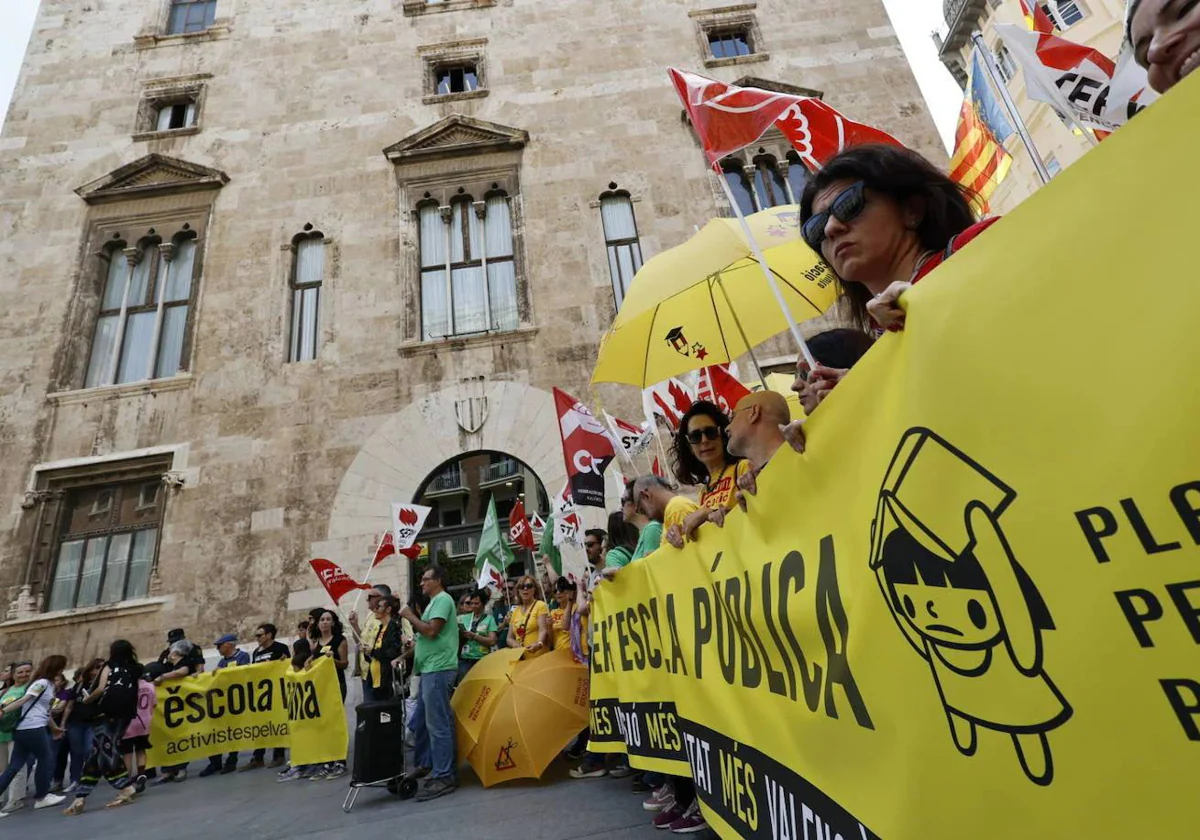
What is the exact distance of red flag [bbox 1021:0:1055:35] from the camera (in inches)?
232

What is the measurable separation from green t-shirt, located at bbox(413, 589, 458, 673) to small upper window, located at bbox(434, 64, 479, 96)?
40.6 feet

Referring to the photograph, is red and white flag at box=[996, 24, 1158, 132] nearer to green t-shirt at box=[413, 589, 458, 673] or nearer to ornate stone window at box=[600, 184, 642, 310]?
green t-shirt at box=[413, 589, 458, 673]

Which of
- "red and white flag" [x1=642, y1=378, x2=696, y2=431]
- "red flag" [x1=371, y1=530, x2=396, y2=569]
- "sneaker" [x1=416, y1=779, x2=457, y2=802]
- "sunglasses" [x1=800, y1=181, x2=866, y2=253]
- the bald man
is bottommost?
"sneaker" [x1=416, y1=779, x2=457, y2=802]

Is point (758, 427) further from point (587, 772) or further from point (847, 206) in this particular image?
point (587, 772)

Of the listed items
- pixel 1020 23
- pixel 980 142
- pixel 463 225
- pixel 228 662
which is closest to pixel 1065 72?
pixel 980 142

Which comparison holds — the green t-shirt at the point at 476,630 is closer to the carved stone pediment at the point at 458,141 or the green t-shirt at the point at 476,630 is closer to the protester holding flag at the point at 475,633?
the protester holding flag at the point at 475,633

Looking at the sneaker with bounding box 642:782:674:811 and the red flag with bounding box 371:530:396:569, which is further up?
the red flag with bounding box 371:530:396:569

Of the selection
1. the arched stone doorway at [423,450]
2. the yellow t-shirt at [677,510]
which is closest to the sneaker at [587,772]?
the yellow t-shirt at [677,510]

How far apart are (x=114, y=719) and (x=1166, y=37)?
29.3 ft

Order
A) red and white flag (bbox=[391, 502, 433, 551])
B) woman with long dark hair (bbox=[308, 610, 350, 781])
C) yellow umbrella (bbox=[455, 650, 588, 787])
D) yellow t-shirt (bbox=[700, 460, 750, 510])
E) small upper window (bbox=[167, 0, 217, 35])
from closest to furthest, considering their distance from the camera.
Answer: yellow t-shirt (bbox=[700, 460, 750, 510]) → yellow umbrella (bbox=[455, 650, 588, 787]) → woman with long dark hair (bbox=[308, 610, 350, 781]) → red and white flag (bbox=[391, 502, 433, 551]) → small upper window (bbox=[167, 0, 217, 35])

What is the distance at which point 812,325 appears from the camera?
37.0 ft

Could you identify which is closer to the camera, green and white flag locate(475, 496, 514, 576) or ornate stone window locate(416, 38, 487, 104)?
green and white flag locate(475, 496, 514, 576)

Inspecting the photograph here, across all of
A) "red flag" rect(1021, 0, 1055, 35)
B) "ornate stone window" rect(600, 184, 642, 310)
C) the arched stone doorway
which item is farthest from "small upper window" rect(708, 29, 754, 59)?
the arched stone doorway

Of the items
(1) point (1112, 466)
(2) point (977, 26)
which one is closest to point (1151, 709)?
(1) point (1112, 466)
